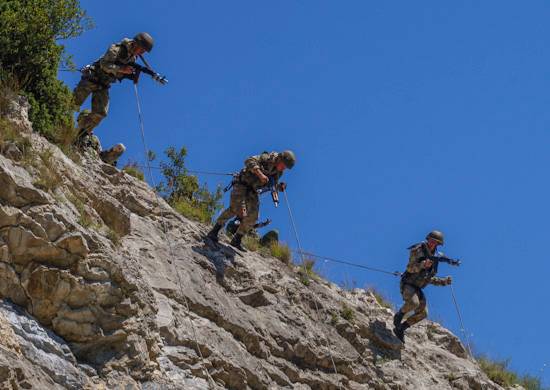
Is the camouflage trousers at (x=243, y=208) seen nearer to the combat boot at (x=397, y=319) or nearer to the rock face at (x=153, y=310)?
the rock face at (x=153, y=310)

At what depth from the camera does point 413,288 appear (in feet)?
54.5

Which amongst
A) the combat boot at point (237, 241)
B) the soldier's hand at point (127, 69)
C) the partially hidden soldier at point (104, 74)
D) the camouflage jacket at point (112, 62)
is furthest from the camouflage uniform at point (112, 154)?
the combat boot at point (237, 241)

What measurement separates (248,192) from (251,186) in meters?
0.12

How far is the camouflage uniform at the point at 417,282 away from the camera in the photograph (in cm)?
1655

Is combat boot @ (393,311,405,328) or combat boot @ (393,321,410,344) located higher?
combat boot @ (393,311,405,328)

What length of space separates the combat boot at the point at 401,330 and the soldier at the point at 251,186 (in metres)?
3.21

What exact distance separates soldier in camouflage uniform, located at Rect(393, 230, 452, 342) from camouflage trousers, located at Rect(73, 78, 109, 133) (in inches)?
243

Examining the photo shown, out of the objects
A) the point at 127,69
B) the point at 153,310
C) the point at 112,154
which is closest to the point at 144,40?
the point at 127,69

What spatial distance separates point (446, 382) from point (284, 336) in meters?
3.86

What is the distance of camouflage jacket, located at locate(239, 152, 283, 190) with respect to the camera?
15.5 meters

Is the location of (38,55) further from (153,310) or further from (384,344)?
(384,344)

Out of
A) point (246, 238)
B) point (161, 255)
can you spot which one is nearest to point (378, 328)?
point (246, 238)

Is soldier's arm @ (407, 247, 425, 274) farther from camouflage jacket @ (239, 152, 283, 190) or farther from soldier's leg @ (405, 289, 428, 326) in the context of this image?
camouflage jacket @ (239, 152, 283, 190)

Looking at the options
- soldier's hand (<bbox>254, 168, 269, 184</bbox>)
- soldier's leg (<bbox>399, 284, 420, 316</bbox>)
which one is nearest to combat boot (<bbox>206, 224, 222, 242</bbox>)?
soldier's hand (<bbox>254, 168, 269, 184</bbox>)
